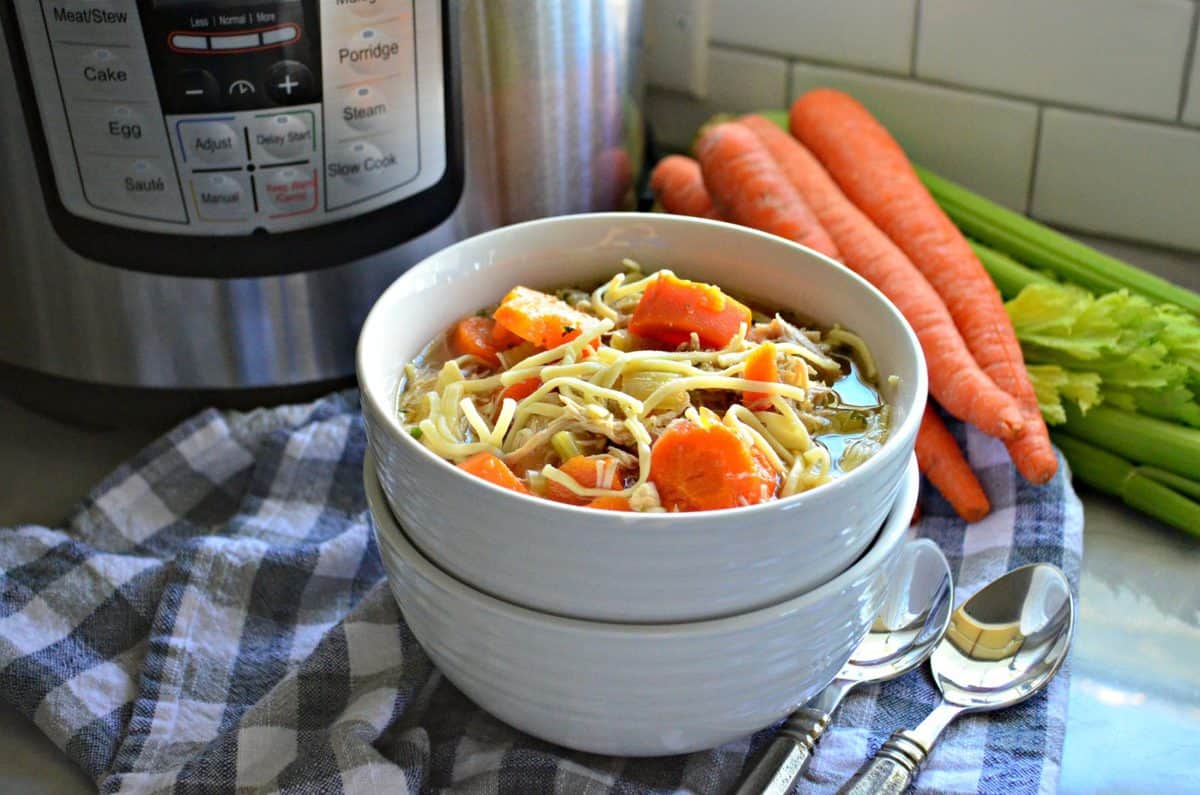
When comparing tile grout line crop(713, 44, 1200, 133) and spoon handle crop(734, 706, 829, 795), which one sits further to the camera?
tile grout line crop(713, 44, 1200, 133)

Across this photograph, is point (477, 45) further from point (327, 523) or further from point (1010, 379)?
point (1010, 379)

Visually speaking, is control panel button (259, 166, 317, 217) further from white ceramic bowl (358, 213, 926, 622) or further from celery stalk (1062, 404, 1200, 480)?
celery stalk (1062, 404, 1200, 480)

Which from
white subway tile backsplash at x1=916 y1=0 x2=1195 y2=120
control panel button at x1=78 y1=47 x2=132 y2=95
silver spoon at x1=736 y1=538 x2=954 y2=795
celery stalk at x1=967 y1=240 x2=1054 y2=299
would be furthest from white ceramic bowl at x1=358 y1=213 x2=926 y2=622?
white subway tile backsplash at x1=916 y1=0 x2=1195 y2=120

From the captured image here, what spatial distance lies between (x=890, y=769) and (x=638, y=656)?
0.18 m

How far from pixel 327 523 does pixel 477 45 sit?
339mm

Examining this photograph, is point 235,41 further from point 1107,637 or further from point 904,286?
point 1107,637

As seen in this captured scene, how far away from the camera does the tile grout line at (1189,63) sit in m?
1.04

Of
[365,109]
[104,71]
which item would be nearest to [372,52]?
[365,109]

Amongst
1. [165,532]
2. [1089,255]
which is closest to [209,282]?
[165,532]

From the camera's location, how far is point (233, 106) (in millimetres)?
808

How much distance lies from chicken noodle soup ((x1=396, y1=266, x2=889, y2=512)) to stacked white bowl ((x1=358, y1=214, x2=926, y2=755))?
3 centimetres

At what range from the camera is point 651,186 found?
1166mm

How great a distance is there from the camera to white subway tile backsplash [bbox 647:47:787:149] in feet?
4.11

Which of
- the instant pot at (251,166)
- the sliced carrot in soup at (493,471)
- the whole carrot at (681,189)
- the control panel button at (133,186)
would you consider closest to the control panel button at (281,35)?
the instant pot at (251,166)
